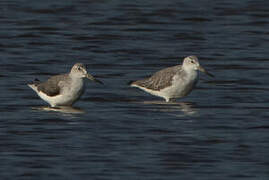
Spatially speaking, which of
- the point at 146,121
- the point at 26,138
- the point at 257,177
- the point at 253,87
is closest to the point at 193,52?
the point at 253,87

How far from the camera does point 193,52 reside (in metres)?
30.5

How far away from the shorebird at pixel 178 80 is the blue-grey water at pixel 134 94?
0.30 metres

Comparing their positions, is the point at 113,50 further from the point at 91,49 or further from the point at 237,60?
the point at 237,60

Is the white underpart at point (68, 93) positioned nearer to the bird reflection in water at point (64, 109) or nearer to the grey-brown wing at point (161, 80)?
the bird reflection in water at point (64, 109)

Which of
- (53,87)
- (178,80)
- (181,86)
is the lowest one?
(53,87)

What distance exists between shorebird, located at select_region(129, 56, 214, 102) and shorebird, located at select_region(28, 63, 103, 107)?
1778 mm

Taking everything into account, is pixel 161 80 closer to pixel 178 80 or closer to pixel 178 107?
pixel 178 80

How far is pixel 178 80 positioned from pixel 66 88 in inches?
103

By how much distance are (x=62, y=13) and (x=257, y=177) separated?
22464 mm

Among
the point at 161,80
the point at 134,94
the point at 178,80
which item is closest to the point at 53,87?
the point at 161,80

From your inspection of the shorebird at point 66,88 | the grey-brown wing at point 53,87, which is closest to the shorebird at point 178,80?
the shorebird at point 66,88

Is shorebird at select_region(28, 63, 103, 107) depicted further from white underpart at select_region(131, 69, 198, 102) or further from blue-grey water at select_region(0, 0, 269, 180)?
white underpart at select_region(131, 69, 198, 102)

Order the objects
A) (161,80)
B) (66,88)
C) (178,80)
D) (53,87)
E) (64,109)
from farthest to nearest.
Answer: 1. (161,80)
2. (178,80)
3. (64,109)
4. (53,87)
5. (66,88)

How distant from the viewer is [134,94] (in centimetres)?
2448
